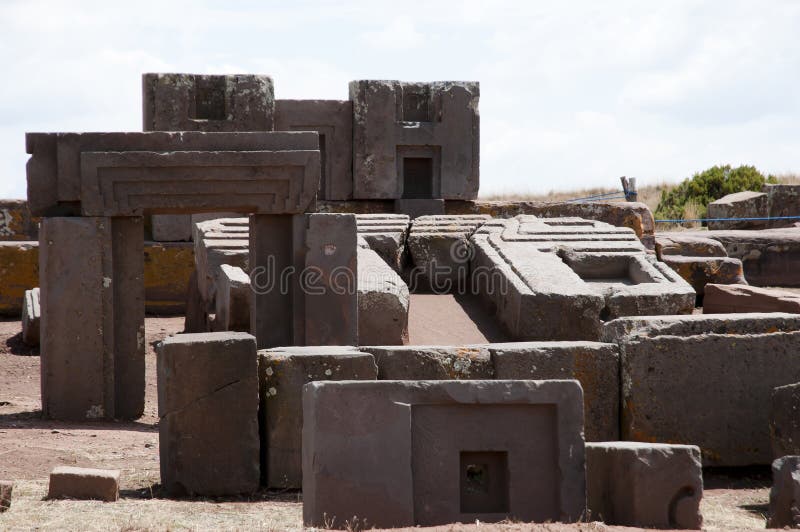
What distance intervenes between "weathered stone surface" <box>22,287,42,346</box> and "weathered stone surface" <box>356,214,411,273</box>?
138 inches

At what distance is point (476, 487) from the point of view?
4809 millimetres

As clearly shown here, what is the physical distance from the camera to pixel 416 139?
1652 centimetres

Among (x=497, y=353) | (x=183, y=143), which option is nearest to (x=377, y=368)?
(x=497, y=353)

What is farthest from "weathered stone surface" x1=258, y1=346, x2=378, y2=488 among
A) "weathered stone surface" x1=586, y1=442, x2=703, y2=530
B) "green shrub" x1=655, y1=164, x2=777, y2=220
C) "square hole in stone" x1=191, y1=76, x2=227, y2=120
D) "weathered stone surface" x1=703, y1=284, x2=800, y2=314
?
"green shrub" x1=655, y1=164, x2=777, y2=220

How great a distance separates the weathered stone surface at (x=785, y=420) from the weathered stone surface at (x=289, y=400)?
234cm

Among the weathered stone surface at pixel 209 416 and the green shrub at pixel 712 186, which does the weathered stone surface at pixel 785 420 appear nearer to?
the weathered stone surface at pixel 209 416

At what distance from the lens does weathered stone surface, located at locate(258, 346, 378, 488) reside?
6.05 m

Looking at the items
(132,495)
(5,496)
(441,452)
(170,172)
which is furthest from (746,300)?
(5,496)

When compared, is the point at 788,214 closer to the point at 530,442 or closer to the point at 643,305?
the point at 643,305

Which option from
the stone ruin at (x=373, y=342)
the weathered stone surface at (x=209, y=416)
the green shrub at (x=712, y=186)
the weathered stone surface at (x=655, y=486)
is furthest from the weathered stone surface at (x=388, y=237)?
the green shrub at (x=712, y=186)

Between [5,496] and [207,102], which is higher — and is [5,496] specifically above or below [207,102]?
below

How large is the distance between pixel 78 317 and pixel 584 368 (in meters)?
3.96

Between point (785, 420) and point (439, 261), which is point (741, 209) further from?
point (785, 420)

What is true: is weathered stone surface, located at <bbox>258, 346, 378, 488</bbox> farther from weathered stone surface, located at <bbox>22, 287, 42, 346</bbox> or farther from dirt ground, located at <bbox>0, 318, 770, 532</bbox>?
weathered stone surface, located at <bbox>22, 287, 42, 346</bbox>
